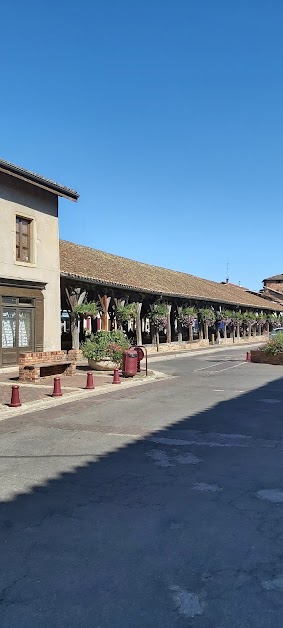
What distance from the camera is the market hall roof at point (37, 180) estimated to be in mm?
16237

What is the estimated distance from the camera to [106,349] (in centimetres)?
1695

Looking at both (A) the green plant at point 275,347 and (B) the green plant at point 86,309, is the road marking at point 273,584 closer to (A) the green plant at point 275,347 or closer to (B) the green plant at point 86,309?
(A) the green plant at point 275,347

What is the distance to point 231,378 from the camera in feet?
51.6

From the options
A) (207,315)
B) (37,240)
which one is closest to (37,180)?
(37,240)

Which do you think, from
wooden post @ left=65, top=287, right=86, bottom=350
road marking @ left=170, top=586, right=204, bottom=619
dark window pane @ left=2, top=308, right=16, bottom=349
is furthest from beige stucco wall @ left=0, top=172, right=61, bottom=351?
road marking @ left=170, top=586, right=204, bottom=619

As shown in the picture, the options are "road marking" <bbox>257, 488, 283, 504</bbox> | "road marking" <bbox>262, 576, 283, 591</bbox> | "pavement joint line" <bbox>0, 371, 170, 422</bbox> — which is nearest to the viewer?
"road marking" <bbox>262, 576, 283, 591</bbox>

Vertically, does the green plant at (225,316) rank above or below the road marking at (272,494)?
above

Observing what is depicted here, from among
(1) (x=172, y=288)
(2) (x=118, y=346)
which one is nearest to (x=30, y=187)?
(2) (x=118, y=346)

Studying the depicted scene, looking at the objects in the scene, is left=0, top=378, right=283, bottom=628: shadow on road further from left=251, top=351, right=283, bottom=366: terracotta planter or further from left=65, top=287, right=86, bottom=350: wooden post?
left=65, top=287, right=86, bottom=350: wooden post

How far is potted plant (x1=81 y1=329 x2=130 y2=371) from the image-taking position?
16859 millimetres

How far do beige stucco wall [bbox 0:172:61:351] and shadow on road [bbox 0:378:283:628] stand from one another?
12078 mm

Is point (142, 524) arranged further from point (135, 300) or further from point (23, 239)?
point (135, 300)

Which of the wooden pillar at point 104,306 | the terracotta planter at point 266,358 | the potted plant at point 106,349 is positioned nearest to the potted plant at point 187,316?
the wooden pillar at point 104,306

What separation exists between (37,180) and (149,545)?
15817mm
